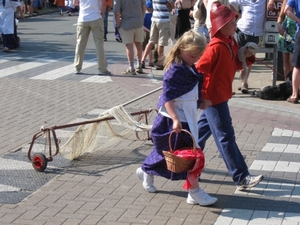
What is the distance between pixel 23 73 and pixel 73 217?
787 cm

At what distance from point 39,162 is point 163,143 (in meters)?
1.64

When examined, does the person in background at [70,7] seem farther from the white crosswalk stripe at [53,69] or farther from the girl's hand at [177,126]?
the girl's hand at [177,126]

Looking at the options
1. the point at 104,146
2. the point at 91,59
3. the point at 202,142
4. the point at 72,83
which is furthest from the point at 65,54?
the point at 202,142

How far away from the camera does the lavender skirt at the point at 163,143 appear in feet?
19.2

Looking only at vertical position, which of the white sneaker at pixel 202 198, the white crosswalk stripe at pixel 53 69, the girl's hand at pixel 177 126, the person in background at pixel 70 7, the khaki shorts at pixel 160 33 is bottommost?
the person in background at pixel 70 7

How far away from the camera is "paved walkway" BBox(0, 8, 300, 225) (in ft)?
18.8

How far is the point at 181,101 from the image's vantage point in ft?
19.2

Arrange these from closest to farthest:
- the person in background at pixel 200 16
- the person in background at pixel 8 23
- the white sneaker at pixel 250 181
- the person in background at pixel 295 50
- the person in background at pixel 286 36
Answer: the white sneaker at pixel 250 181
the person in background at pixel 295 50
the person in background at pixel 286 36
the person in background at pixel 200 16
the person in background at pixel 8 23

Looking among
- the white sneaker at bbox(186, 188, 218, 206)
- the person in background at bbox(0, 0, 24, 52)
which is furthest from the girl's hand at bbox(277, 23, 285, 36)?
the person in background at bbox(0, 0, 24, 52)

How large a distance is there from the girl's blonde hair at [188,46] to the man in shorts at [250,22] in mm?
5332

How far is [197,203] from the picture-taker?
19.7ft

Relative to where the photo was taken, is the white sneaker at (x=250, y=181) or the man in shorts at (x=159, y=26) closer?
the white sneaker at (x=250, y=181)

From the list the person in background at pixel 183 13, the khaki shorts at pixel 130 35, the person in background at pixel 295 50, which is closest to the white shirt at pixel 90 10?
the khaki shorts at pixel 130 35

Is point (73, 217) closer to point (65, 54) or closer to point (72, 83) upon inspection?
point (72, 83)
